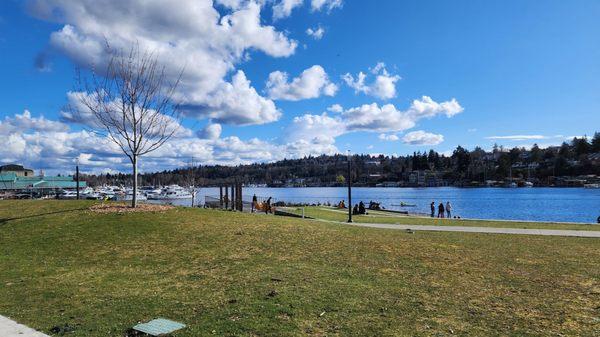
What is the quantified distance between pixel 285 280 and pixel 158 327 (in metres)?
3.39

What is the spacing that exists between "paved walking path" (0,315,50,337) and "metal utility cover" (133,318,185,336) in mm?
1417

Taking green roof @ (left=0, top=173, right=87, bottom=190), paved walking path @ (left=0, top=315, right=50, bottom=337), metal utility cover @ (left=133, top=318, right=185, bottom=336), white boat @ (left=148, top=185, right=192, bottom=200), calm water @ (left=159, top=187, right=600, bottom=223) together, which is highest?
green roof @ (left=0, top=173, right=87, bottom=190)

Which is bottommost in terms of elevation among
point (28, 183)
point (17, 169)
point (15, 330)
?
point (15, 330)

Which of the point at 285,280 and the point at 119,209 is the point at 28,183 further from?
the point at 285,280

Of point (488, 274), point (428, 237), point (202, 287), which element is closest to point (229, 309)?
point (202, 287)

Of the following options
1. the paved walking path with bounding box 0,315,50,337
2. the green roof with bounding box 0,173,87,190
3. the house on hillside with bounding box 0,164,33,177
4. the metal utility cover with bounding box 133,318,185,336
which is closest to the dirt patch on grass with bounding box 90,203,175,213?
the paved walking path with bounding box 0,315,50,337

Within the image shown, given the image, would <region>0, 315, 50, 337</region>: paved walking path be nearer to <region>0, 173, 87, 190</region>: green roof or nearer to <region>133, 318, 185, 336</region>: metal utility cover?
<region>133, 318, 185, 336</region>: metal utility cover

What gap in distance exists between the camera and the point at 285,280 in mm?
9477

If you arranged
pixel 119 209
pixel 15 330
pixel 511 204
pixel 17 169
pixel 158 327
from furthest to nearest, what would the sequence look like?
pixel 17 169, pixel 511 204, pixel 119 209, pixel 15 330, pixel 158 327

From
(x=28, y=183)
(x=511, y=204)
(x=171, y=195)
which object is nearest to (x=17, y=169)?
(x=28, y=183)

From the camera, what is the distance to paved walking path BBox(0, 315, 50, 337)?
21.3 feet

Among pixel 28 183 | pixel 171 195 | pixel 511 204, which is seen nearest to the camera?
pixel 511 204

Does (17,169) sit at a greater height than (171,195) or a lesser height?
greater

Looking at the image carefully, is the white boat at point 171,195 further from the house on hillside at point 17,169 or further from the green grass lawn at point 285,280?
the green grass lawn at point 285,280
